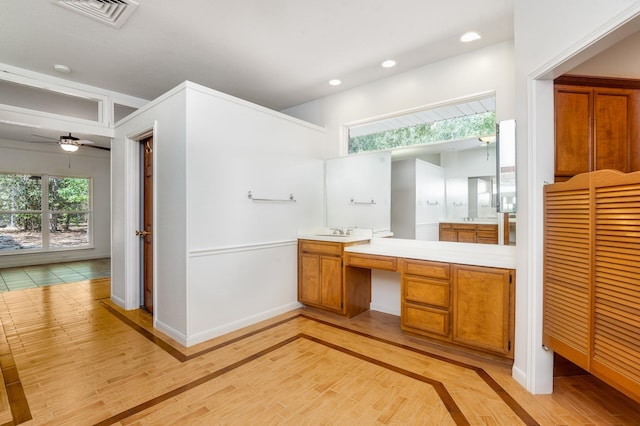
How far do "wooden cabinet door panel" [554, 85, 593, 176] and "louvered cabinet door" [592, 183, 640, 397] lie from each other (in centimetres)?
Result: 53

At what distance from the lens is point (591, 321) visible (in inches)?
67.9

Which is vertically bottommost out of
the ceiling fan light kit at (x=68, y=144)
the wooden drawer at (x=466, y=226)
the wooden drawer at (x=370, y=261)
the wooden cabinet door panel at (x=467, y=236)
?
the wooden drawer at (x=370, y=261)

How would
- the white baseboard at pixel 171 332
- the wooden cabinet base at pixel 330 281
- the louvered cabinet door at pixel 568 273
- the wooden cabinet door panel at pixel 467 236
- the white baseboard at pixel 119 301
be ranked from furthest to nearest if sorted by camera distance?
the white baseboard at pixel 119 301
the wooden cabinet base at pixel 330 281
the wooden cabinet door panel at pixel 467 236
the white baseboard at pixel 171 332
the louvered cabinet door at pixel 568 273

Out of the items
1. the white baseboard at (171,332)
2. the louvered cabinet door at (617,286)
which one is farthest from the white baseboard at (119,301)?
the louvered cabinet door at (617,286)

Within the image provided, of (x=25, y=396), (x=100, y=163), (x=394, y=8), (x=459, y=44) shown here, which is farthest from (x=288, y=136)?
(x=100, y=163)

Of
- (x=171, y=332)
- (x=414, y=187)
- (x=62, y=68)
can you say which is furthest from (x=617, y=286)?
(x=62, y=68)

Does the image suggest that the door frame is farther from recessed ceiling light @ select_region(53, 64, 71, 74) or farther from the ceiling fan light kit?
the ceiling fan light kit

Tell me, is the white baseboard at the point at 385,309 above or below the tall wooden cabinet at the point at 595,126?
below

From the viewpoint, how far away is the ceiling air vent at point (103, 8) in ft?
7.57

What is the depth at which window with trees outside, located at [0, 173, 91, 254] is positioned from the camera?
6645 mm

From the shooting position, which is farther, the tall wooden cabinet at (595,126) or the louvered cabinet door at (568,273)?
the tall wooden cabinet at (595,126)

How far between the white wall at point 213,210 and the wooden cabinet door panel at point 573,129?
105 inches

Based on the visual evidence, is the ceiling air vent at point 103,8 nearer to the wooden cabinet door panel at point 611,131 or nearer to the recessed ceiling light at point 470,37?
the recessed ceiling light at point 470,37

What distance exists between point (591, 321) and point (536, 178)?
93cm
